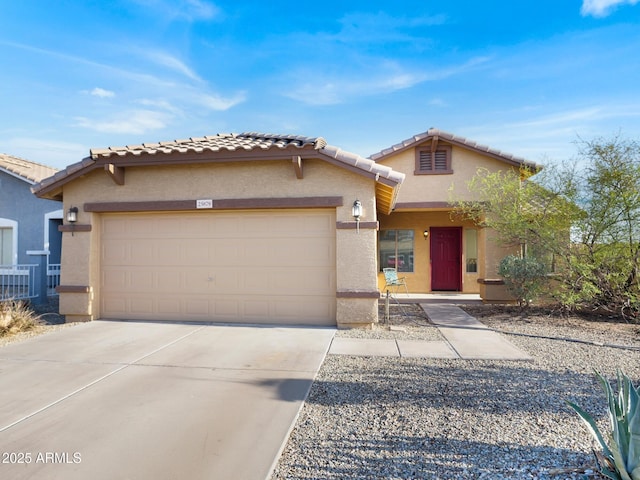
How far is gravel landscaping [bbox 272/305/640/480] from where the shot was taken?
9.50ft

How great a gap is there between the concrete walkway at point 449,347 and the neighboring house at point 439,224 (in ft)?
13.8

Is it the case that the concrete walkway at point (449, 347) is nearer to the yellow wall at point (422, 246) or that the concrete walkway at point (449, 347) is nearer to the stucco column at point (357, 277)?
the stucco column at point (357, 277)

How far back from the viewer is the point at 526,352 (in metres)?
6.18

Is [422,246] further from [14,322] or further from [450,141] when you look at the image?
[14,322]

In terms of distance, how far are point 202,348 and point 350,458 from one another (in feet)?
13.0

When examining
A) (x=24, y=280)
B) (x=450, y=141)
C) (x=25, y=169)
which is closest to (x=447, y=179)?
(x=450, y=141)

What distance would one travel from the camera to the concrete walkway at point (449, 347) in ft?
19.6

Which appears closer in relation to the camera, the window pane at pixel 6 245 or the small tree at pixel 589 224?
the small tree at pixel 589 224

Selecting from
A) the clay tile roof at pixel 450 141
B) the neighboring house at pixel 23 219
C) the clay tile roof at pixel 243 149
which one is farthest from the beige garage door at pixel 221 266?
the neighboring house at pixel 23 219

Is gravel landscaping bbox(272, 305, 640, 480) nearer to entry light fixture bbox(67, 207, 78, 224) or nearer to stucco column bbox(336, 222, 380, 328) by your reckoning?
stucco column bbox(336, 222, 380, 328)

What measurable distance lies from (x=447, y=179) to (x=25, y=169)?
1498cm

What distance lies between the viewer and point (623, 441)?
2.55 meters

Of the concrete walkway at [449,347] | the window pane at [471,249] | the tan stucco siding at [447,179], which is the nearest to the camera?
the concrete walkway at [449,347]

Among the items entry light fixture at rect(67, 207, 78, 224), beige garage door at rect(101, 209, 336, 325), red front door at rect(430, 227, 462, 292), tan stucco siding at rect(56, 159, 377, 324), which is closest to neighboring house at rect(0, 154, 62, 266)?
entry light fixture at rect(67, 207, 78, 224)
